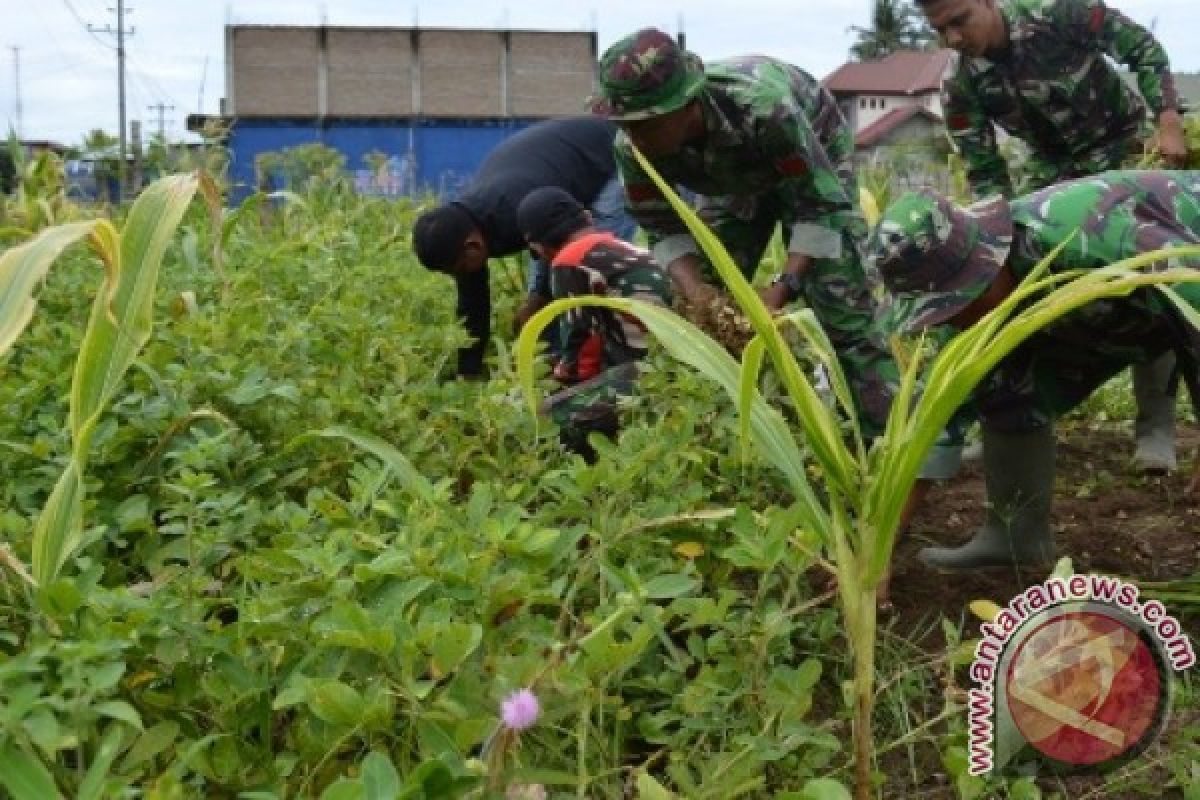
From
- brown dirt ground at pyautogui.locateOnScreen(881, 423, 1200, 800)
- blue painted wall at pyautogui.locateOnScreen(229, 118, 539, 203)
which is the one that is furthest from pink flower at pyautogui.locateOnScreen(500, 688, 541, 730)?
blue painted wall at pyautogui.locateOnScreen(229, 118, 539, 203)

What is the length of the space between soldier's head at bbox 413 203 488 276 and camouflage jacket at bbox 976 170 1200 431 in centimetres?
176

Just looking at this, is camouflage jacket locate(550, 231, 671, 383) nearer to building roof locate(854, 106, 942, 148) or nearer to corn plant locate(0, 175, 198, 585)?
corn plant locate(0, 175, 198, 585)

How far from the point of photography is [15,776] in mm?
1010

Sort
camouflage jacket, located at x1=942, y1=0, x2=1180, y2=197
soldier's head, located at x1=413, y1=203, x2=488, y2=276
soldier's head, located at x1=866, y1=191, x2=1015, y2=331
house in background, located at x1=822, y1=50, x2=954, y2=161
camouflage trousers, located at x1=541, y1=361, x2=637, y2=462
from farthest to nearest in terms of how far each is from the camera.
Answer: house in background, located at x1=822, y1=50, x2=954, y2=161
soldier's head, located at x1=413, y1=203, x2=488, y2=276
camouflage jacket, located at x1=942, y1=0, x2=1180, y2=197
camouflage trousers, located at x1=541, y1=361, x2=637, y2=462
soldier's head, located at x1=866, y1=191, x2=1015, y2=331

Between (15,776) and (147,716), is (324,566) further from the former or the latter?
(15,776)

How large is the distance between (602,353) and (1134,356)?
1443mm

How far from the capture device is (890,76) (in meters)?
45.9

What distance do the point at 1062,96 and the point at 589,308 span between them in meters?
1.17

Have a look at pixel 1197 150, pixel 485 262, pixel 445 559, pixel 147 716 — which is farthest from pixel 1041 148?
pixel 147 716

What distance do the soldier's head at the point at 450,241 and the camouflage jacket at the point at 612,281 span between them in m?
0.46

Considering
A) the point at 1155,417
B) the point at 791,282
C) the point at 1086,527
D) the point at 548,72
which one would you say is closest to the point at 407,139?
the point at 548,72

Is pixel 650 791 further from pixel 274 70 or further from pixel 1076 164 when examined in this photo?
pixel 274 70

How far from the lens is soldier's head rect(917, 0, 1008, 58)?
120 inches

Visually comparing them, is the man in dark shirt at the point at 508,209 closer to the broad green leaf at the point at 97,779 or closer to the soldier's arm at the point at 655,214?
the soldier's arm at the point at 655,214
